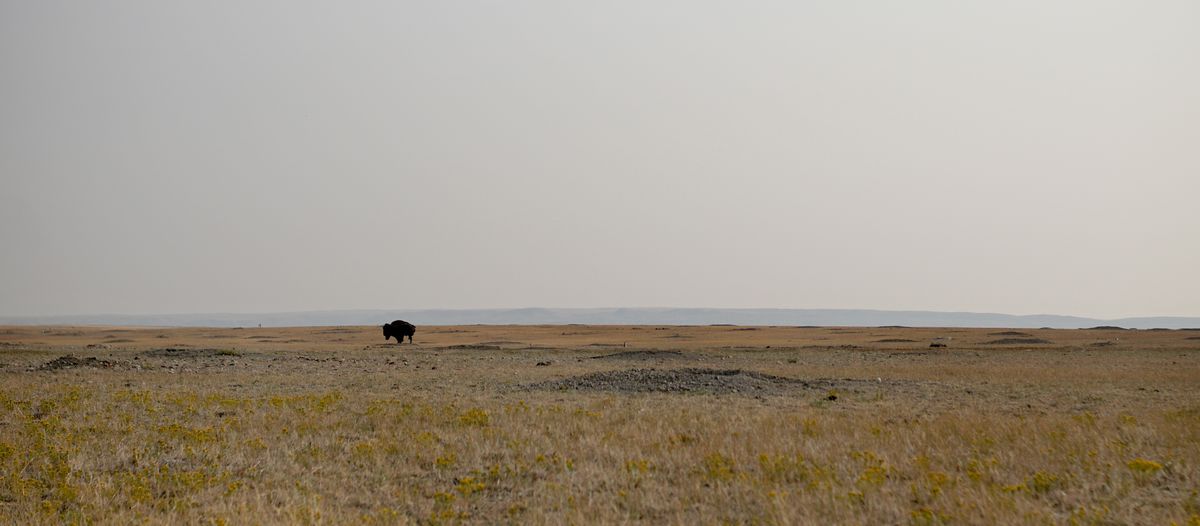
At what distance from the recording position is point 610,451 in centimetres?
1391

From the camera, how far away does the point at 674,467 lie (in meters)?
12.6

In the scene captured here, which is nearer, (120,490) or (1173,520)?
(1173,520)

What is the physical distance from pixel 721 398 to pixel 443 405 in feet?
25.8

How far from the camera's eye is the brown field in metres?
10.0

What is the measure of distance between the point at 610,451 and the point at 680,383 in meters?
12.5

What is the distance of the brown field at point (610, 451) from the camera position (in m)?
10.0

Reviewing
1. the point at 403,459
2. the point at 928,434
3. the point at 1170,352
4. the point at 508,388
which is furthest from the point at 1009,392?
the point at 1170,352

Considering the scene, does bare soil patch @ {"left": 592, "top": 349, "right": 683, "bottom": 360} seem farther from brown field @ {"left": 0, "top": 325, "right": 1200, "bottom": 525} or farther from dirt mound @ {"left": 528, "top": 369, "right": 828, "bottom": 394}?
brown field @ {"left": 0, "top": 325, "right": 1200, "bottom": 525}

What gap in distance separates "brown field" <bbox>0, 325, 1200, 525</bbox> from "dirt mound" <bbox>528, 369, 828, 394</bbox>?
0.46ft

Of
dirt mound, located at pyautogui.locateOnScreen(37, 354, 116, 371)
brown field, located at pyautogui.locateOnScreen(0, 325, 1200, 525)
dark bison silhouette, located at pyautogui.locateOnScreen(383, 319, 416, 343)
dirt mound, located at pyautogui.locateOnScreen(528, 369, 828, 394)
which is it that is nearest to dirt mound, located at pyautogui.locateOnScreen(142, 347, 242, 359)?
dirt mound, located at pyautogui.locateOnScreen(37, 354, 116, 371)

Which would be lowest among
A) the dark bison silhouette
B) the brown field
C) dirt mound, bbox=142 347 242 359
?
dirt mound, bbox=142 347 242 359

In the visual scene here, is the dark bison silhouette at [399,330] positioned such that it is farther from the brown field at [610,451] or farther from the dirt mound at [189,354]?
the brown field at [610,451]

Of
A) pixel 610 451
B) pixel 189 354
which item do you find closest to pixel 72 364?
pixel 189 354

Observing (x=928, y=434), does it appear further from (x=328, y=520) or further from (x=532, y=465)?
(x=328, y=520)
